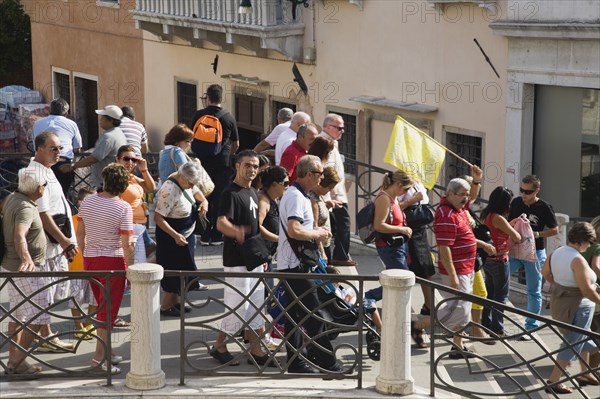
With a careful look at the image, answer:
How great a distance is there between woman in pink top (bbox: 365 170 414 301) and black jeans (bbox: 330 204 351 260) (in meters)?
1.03

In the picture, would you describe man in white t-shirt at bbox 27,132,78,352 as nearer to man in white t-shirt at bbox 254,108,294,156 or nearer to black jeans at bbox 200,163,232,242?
black jeans at bbox 200,163,232,242

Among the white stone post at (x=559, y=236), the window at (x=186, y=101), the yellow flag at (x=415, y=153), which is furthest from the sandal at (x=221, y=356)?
the window at (x=186, y=101)

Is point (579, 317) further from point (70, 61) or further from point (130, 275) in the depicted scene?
point (70, 61)

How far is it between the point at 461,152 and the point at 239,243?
8.20m

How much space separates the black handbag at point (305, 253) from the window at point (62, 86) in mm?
18912

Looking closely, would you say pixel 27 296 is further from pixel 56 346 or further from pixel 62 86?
pixel 62 86

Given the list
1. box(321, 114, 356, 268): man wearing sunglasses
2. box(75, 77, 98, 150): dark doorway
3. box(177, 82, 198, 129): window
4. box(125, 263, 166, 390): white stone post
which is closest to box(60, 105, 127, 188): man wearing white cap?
Result: box(321, 114, 356, 268): man wearing sunglasses

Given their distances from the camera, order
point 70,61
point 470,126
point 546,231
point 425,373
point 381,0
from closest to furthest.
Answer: point 425,373
point 546,231
point 470,126
point 381,0
point 70,61

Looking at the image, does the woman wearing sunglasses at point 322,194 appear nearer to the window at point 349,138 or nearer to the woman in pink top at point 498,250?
the woman in pink top at point 498,250

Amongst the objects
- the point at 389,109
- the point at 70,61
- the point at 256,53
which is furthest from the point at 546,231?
the point at 70,61

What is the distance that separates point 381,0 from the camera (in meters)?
16.9

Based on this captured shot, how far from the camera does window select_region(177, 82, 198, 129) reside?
21.8 meters

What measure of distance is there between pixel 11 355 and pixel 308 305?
2156mm

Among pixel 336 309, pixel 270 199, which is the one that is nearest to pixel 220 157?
pixel 270 199
